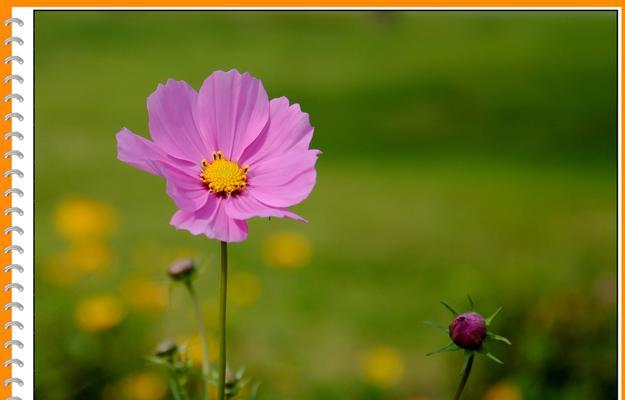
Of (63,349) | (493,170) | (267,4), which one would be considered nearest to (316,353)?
(63,349)

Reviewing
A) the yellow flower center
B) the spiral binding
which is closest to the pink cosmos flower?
the yellow flower center

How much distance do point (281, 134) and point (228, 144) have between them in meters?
0.05

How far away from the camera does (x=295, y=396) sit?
1365mm

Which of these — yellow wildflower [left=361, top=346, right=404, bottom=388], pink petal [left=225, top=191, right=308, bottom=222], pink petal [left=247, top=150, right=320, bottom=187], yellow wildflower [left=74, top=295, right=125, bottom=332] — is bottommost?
yellow wildflower [left=361, top=346, right=404, bottom=388]

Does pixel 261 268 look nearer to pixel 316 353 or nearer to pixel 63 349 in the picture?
pixel 316 353

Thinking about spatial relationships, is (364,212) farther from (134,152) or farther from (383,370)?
(134,152)

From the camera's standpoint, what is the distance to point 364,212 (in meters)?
2.20

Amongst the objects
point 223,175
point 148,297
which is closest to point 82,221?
point 148,297

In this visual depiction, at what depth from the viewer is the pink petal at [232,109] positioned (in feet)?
1.84

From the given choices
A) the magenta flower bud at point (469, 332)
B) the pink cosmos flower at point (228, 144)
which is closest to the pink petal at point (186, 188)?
the pink cosmos flower at point (228, 144)

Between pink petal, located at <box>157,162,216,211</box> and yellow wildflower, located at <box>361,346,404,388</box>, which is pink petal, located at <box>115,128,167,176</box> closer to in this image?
pink petal, located at <box>157,162,216,211</box>

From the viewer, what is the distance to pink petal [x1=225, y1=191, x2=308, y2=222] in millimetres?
491

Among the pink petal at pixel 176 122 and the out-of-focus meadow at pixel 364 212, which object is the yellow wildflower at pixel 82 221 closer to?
the out-of-focus meadow at pixel 364 212

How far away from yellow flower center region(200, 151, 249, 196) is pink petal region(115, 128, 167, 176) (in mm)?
44
